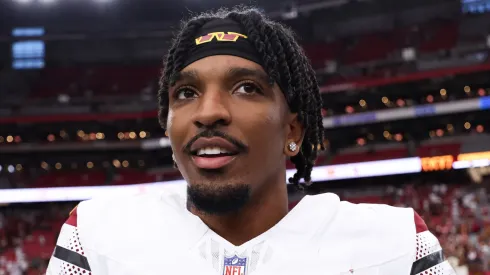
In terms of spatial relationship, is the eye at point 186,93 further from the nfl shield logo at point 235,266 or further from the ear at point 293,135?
the nfl shield logo at point 235,266

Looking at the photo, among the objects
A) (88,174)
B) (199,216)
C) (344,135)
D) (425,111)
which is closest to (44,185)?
(88,174)

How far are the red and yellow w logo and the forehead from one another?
0.07 meters

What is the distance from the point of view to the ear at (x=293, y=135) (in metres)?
1.63

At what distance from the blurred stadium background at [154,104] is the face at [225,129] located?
655 inches

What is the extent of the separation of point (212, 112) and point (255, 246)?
0.44 m

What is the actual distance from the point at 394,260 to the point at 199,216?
61 cm

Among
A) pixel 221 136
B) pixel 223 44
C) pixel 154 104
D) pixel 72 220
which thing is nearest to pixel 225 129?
pixel 221 136

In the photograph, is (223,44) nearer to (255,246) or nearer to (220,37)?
(220,37)

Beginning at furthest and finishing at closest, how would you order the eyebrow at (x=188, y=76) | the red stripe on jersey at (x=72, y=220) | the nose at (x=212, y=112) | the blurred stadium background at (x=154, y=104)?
the blurred stadium background at (x=154, y=104), the red stripe on jersey at (x=72, y=220), the eyebrow at (x=188, y=76), the nose at (x=212, y=112)

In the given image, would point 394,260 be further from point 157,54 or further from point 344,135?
point 157,54

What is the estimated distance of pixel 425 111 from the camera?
765 inches

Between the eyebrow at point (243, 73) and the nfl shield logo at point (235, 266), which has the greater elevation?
the eyebrow at point (243, 73)

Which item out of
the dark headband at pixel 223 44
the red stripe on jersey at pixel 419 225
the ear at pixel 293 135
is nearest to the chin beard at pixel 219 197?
the ear at pixel 293 135

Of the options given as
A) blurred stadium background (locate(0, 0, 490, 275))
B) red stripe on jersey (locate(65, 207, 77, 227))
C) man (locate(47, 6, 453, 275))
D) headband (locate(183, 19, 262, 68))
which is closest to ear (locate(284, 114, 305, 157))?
man (locate(47, 6, 453, 275))
